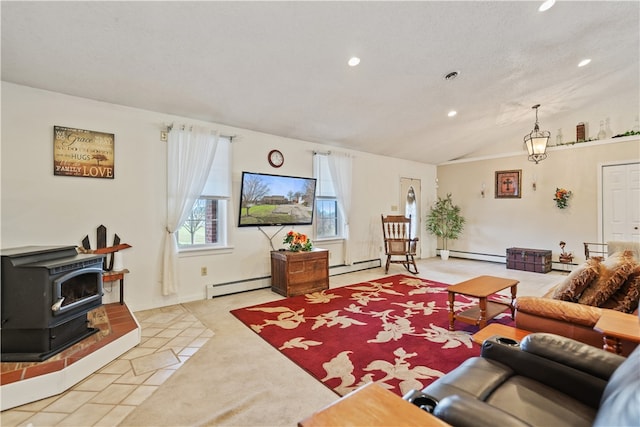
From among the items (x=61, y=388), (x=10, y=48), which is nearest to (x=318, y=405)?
(x=61, y=388)

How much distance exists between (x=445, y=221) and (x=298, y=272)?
4681 millimetres

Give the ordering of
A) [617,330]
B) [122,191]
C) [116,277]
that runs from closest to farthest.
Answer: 1. [617,330]
2. [116,277]
3. [122,191]

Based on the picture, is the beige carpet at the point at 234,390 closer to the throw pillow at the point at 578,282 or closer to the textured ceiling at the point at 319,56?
the throw pillow at the point at 578,282

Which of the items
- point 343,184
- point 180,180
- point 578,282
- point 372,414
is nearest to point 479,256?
point 343,184

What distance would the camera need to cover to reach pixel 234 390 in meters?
2.01

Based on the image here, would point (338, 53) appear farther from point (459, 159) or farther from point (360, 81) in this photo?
point (459, 159)

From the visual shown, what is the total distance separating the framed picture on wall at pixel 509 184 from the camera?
6.46 m

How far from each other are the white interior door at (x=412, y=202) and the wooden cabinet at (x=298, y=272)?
3.18 meters

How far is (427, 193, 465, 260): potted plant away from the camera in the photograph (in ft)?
23.7

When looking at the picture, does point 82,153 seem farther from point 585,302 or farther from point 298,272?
point 585,302

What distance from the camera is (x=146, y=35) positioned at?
2.50m

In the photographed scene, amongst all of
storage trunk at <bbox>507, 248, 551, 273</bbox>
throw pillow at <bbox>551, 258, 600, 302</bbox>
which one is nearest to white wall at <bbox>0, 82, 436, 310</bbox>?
throw pillow at <bbox>551, 258, 600, 302</bbox>

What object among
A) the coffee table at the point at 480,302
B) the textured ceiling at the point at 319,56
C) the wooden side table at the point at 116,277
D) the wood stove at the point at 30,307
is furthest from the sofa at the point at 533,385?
the wooden side table at the point at 116,277

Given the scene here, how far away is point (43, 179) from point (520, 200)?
8039 mm
